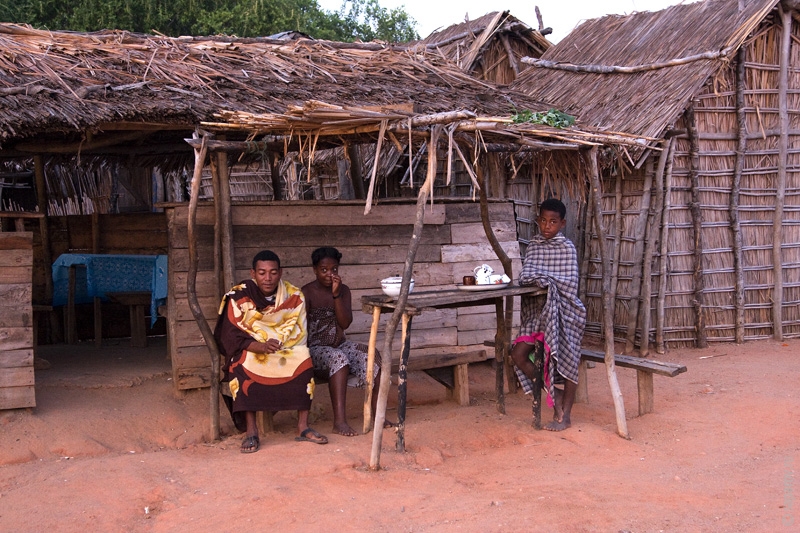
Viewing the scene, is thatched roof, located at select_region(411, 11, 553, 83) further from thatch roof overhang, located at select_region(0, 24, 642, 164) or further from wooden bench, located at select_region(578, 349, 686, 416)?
wooden bench, located at select_region(578, 349, 686, 416)

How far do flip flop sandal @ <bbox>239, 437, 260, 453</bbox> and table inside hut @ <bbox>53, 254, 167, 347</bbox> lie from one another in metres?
3.34

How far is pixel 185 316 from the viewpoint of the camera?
6184 millimetres

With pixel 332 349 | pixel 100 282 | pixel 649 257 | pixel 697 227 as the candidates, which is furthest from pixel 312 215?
pixel 697 227

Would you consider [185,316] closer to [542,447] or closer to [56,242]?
[542,447]

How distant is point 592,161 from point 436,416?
2.22 metres

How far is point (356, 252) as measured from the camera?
22.5ft

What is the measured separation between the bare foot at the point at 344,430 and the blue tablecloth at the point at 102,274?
10.9ft

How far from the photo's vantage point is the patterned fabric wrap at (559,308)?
18.4ft

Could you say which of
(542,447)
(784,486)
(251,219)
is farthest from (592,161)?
(251,219)

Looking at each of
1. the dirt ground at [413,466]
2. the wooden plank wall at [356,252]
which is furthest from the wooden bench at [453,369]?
the wooden plank wall at [356,252]

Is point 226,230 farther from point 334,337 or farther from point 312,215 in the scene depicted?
point 334,337

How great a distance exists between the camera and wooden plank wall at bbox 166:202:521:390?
622cm

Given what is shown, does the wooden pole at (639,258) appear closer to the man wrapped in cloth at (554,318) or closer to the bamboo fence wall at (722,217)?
the bamboo fence wall at (722,217)

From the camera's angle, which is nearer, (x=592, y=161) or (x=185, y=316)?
(x=592, y=161)
